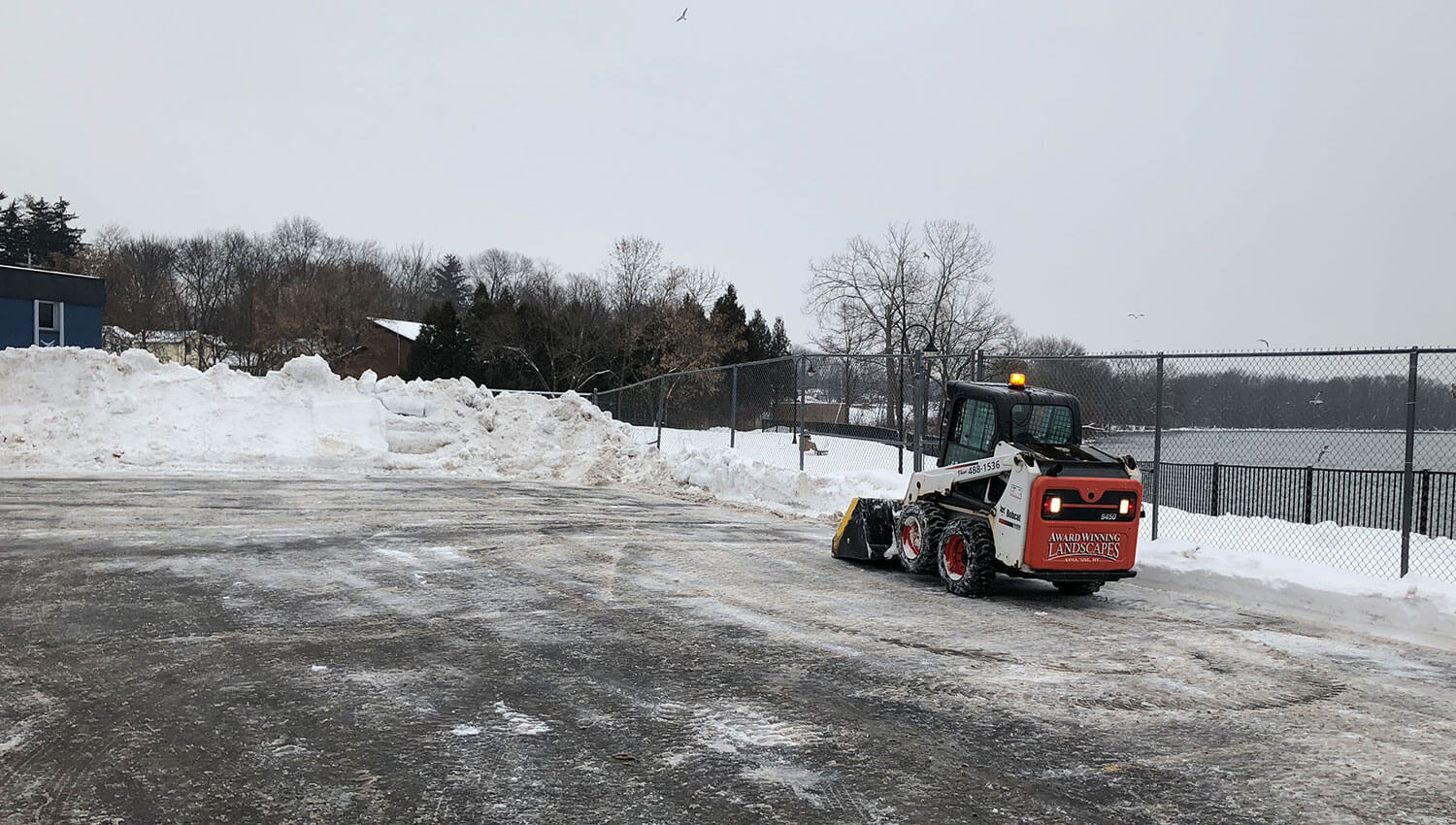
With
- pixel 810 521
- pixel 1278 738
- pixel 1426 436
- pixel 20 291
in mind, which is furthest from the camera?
pixel 20 291

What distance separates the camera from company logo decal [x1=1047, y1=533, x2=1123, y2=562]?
8.82 m

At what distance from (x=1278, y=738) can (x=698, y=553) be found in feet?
22.8

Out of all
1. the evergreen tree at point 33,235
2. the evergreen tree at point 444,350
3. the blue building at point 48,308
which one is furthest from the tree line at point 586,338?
the evergreen tree at point 33,235

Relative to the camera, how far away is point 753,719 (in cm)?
543

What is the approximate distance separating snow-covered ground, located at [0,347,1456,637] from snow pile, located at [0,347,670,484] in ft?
0.13

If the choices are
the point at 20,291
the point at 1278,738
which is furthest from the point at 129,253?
the point at 1278,738

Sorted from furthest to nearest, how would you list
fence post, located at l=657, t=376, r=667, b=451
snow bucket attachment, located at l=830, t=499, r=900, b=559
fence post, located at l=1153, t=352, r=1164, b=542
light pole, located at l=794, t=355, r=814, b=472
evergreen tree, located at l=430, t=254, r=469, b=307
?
1. evergreen tree, located at l=430, t=254, r=469, b=307
2. fence post, located at l=657, t=376, r=667, b=451
3. light pole, located at l=794, t=355, r=814, b=472
4. fence post, located at l=1153, t=352, r=1164, b=542
5. snow bucket attachment, located at l=830, t=499, r=900, b=559

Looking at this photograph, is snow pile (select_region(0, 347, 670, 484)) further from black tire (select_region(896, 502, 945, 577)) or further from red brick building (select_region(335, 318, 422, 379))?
red brick building (select_region(335, 318, 422, 379))

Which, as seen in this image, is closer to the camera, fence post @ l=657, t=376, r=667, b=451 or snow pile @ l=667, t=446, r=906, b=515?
snow pile @ l=667, t=446, r=906, b=515

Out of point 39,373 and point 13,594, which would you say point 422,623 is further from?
point 39,373

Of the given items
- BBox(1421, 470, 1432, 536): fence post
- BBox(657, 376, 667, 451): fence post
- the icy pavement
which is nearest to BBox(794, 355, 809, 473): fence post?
BBox(657, 376, 667, 451): fence post

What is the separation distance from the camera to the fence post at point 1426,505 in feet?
40.3

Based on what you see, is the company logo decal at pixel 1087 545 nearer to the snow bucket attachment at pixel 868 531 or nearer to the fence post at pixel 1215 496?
the snow bucket attachment at pixel 868 531

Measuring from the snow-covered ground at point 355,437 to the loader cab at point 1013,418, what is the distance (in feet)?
16.6
